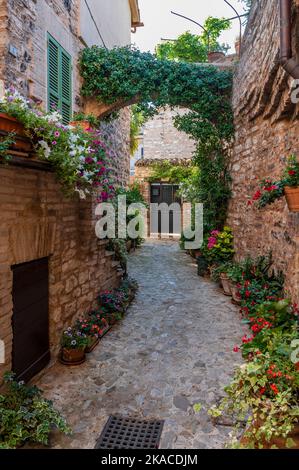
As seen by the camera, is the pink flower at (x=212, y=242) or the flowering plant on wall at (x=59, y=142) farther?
the pink flower at (x=212, y=242)

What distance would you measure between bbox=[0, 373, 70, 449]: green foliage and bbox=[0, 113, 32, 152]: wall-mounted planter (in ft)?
6.72

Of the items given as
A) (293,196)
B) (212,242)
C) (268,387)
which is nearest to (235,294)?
(212,242)

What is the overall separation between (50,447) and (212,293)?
517cm

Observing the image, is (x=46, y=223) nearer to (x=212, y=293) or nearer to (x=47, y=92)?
(x=47, y=92)

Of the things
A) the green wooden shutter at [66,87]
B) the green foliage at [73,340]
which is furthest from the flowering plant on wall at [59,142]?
the green foliage at [73,340]

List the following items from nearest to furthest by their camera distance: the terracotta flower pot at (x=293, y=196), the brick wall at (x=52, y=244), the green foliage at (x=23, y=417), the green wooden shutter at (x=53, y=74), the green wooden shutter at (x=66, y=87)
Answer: the green foliage at (x=23, y=417) → the brick wall at (x=52, y=244) → the terracotta flower pot at (x=293, y=196) → the green wooden shutter at (x=53, y=74) → the green wooden shutter at (x=66, y=87)

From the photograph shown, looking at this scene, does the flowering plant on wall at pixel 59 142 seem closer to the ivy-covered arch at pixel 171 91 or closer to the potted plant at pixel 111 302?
the potted plant at pixel 111 302

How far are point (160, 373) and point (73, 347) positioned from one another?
1.14 meters

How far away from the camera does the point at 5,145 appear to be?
251cm

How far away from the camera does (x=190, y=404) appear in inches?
130

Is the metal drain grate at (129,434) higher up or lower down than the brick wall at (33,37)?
lower down

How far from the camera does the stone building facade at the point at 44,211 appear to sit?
3.12 metres

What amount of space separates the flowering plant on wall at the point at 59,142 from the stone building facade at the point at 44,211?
19cm

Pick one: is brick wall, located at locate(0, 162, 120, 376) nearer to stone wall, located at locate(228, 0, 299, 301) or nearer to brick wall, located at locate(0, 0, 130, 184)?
brick wall, located at locate(0, 0, 130, 184)
